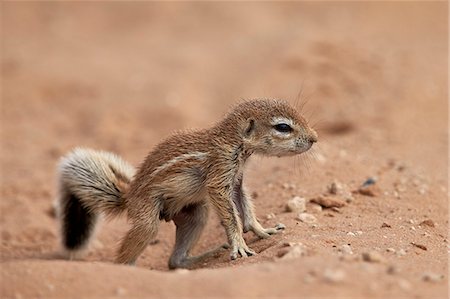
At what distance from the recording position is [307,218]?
25.0ft

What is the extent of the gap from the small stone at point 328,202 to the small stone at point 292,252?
188 cm

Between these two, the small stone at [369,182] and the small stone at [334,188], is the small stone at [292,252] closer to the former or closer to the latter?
the small stone at [334,188]

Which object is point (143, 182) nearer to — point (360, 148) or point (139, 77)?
point (360, 148)

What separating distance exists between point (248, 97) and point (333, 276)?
28.3 feet

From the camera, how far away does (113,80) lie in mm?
15625

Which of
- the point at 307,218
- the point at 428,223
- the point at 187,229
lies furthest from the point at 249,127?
the point at 428,223

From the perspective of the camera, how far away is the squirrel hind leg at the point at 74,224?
813cm

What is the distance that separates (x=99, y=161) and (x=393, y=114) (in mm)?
5888

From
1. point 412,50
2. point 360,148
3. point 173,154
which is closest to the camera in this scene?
point 173,154

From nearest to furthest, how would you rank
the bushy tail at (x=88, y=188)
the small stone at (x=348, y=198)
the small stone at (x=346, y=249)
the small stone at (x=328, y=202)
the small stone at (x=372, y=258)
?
the small stone at (x=372, y=258) → the small stone at (x=346, y=249) → the bushy tail at (x=88, y=188) → the small stone at (x=328, y=202) → the small stone at (x=348, y=198)

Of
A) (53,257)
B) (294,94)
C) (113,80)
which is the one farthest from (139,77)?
(53,257)

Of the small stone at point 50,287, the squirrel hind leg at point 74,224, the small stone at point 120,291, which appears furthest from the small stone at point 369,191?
the small stone at point 50,287

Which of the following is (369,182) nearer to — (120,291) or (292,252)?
(292,252)

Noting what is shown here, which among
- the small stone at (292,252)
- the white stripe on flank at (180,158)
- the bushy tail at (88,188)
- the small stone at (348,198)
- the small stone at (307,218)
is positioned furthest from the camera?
the small stone at (348,198)
